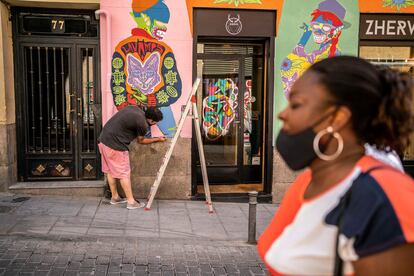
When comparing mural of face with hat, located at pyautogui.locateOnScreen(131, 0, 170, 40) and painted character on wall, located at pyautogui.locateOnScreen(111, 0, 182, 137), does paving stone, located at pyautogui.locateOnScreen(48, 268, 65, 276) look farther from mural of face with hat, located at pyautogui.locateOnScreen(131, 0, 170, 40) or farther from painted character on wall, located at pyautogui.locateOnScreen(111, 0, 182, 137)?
mural of face with hat, located at pyautogui.locateOnScreen(131, 0, 170, 40)

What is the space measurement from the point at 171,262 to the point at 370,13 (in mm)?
5747

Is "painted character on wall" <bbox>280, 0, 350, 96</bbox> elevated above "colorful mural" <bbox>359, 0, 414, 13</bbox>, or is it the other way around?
"colorful mural" <bbox>359, 0, 414, 13</bbox>

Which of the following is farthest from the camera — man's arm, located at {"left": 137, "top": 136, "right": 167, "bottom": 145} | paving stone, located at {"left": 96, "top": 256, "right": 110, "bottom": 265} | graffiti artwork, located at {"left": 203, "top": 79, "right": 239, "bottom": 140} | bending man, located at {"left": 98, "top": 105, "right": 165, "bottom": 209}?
graffiti artwork, located at {"left": 203, "top": 79, "right": 239, "bottom": 140}

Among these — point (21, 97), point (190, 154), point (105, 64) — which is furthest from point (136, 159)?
point (21, 97)

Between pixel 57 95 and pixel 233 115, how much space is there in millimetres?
3265

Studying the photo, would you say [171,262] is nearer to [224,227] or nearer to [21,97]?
[224,227]

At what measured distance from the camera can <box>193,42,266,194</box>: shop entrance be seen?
8188 millimetres

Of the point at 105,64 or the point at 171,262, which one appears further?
the point at 105,64

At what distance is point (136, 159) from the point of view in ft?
25.0

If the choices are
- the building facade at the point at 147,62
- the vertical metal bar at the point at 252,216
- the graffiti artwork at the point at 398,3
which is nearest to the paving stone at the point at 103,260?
the vertical metal bar at the point at 252,216

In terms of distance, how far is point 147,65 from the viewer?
7562 millimetres

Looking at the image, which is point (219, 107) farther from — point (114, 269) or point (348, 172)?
point (348, 172)

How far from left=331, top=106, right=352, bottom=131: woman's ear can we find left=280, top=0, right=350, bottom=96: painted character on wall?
6.47 m

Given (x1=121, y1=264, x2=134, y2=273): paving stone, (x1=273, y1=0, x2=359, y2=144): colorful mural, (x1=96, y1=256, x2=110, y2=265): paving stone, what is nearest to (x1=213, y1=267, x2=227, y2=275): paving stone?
(x1=121, y1=264, x2=134, y2=273): paving stone
